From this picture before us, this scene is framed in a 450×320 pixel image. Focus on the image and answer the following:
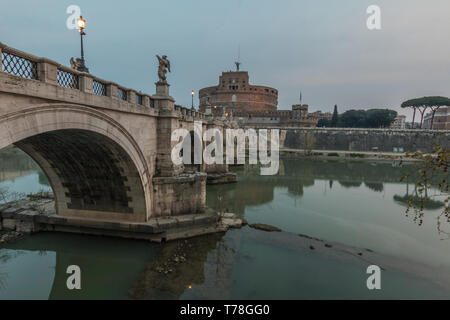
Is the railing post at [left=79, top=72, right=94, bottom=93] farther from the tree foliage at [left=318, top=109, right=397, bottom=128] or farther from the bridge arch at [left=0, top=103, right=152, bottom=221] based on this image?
the tree foliage at [left=318, top=109, right=397, bottom=128]

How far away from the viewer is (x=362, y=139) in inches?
2125

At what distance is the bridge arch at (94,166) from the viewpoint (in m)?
7.54

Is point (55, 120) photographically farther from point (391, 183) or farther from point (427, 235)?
point (391, 183)

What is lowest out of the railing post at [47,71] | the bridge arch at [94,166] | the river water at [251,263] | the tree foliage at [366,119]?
Answer: the river water at [251,263]

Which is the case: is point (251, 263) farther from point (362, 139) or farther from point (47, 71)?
point (362, 139)

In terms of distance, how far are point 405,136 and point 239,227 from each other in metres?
55.0

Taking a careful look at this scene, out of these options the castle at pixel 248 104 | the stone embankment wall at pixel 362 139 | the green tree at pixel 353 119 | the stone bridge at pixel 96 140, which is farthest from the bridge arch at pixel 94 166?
the green tree at pixel 353 119

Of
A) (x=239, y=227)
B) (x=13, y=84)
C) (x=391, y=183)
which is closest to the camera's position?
(x=13, y=84)

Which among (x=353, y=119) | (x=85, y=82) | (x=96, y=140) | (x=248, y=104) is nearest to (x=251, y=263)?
(x=96, y=140)

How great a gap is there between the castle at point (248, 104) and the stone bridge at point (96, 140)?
168 feet

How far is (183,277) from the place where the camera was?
7824 millimetres

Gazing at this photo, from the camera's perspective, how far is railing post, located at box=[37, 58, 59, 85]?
205 inches

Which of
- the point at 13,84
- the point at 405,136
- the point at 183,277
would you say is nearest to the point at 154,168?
the point at 183,277

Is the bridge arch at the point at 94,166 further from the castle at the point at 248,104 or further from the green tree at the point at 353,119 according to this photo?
the green tree at the point at 353,119
